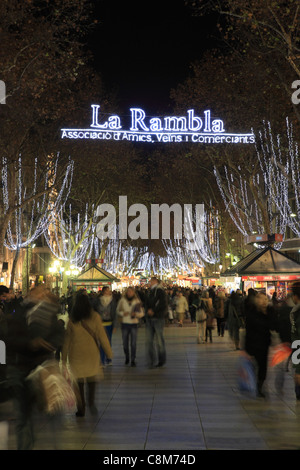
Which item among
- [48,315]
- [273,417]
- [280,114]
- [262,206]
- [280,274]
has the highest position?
[280,114]

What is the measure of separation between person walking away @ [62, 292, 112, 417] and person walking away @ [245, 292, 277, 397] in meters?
2.37

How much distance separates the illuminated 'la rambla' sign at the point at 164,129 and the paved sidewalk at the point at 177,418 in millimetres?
20009

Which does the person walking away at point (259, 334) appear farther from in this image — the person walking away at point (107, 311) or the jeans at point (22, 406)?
the person walking away at point (107, 311)

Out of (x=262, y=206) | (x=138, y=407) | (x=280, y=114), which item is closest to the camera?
(x=138, y=407)

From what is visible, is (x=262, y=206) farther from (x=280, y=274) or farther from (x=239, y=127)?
(x=280, y=274)

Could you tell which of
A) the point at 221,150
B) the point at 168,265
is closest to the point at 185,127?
the point at 221,150

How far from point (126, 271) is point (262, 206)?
82623 millimetres

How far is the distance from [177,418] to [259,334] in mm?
2222

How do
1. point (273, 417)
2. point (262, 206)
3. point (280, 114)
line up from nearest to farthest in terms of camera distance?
point (273, 417) → point (280, 114) → point (262, 206)

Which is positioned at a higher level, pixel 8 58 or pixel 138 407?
pixel 8 58

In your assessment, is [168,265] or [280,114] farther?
[168,265]

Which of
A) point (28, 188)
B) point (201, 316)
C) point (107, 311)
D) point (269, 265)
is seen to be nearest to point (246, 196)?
point (269, 265)

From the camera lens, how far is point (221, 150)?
35.8 metres

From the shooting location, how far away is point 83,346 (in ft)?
31.8
